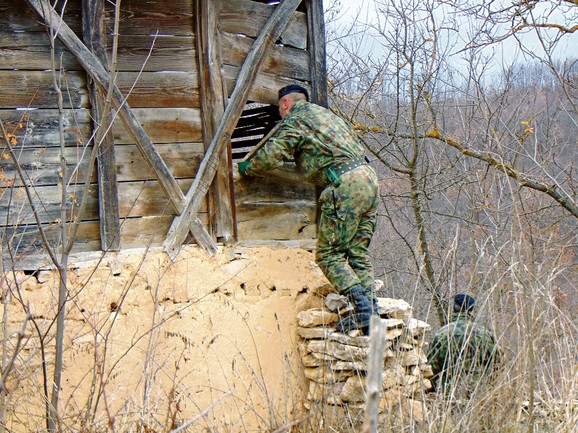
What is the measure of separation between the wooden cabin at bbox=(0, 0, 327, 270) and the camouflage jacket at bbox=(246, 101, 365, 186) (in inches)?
13.7

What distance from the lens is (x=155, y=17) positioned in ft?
17.7

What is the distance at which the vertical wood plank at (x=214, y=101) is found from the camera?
5.54 meters

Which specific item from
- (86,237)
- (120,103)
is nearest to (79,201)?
(86,237)

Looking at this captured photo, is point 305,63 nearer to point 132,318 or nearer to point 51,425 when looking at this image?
point 132,318

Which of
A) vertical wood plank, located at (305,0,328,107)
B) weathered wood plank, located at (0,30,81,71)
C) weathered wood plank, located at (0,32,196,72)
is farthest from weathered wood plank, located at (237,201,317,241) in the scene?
weathered wood plank, located at (0,30,81,71)

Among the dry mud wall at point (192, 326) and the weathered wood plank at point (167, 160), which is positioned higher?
the weathered wood plank at point (167, 160)

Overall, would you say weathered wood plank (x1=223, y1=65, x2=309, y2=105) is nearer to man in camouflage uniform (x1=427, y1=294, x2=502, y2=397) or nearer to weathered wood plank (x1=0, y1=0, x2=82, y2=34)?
weathered wood plank (x1=0, y1=0, x2=82, y2=34)

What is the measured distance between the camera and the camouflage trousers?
5.47 meters

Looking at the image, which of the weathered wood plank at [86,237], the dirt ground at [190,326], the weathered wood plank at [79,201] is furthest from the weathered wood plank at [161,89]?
the dirt ground at [190,326]

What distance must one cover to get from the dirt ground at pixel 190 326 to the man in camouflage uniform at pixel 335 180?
49cm

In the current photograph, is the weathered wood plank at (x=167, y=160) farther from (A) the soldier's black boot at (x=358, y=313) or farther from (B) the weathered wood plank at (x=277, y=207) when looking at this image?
(A) the soldier's black boot at (x=358, y=313)

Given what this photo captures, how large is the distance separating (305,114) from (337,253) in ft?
3.87

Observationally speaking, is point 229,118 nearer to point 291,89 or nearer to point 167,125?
point 167,125

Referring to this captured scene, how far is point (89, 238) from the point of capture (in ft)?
16.8
